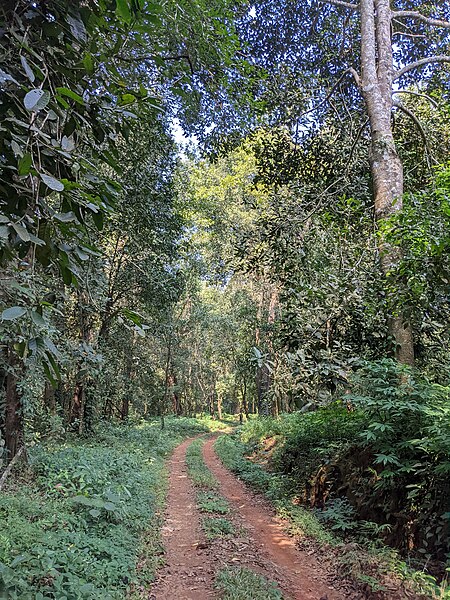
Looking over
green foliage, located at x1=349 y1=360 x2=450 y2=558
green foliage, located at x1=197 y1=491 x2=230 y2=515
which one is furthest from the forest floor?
green foliage, located at x1=349 y1=360 x2=450 y2=558

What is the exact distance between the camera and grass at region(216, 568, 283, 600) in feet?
13.2

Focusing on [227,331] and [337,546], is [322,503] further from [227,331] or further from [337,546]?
[227,331]

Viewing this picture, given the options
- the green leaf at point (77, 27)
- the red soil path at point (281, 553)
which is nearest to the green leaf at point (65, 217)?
the green leaf at point (77, 27)

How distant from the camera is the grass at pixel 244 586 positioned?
402 centimetres

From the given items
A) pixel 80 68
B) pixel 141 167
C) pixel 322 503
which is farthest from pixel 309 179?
pixel 80 68

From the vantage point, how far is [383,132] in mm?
7031

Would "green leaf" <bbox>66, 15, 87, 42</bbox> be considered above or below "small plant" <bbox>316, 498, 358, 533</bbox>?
above

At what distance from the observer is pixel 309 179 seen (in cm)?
909

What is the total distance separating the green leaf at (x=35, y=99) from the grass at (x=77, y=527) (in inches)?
138

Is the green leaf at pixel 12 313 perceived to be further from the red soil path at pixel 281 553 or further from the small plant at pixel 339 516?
the small plant at pixel 339 516

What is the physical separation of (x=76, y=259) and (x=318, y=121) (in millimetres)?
8581

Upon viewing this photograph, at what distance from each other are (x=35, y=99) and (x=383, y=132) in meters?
7.01

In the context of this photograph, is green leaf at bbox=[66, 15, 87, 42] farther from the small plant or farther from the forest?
the small plant

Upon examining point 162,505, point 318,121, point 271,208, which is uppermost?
point 318,121
